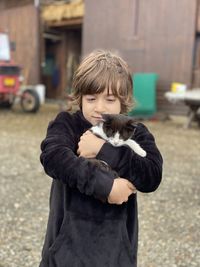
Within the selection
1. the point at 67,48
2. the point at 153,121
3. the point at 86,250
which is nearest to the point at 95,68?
the point at 86,250

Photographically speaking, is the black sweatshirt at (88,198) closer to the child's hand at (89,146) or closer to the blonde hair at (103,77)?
the child's hand at (89,146)

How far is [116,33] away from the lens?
38.4ft

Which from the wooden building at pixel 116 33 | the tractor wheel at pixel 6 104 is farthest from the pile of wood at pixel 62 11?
the tractor wheel at pixel 6 104

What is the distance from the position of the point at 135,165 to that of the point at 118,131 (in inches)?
5.3

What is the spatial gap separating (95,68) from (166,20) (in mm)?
9719

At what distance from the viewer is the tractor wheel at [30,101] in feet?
35.3

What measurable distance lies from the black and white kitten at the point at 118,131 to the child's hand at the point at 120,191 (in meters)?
0.12

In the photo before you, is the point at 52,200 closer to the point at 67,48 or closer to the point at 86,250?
the point at 86,250

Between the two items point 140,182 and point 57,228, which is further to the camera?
point 57,228

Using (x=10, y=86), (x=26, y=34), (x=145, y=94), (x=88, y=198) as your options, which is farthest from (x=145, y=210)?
(x=26, y=34)

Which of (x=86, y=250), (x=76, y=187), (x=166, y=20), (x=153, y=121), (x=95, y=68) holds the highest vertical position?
(x=166, y=20)

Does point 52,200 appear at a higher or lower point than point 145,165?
lower

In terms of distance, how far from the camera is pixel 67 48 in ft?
51.0

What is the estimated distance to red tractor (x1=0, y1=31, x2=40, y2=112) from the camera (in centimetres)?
1045
